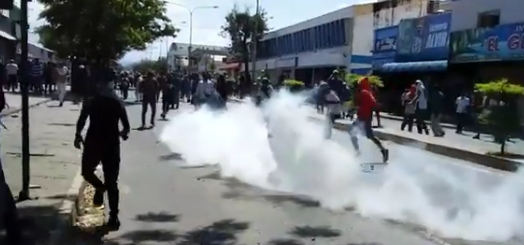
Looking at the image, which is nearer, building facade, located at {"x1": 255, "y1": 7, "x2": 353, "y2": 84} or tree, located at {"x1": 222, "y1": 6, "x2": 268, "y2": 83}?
building facade, located at {"x1": 255, "y1": 7, "x2": 353, "y2": 84}

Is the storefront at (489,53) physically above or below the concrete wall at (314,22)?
below

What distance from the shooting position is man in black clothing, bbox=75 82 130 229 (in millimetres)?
8414

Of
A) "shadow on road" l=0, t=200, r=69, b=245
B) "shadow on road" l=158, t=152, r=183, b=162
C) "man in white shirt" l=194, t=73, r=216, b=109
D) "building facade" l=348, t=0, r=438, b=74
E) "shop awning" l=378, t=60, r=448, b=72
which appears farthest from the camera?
"building facade" l=348, t=0, r=438, b=74

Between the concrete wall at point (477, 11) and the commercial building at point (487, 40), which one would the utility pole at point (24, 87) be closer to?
the commercial building at point (487, 40)

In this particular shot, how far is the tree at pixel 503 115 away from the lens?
18.5 metres

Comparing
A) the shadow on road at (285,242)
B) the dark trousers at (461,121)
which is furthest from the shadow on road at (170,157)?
the dark trousers at (461,121)

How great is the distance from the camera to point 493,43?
32.4m

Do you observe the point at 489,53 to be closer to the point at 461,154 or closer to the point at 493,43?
the point at 493,43

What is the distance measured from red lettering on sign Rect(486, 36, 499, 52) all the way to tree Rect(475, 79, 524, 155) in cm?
1257

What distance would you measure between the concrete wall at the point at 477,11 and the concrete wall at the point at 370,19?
35.2 ft

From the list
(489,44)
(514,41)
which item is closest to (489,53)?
(489,44)

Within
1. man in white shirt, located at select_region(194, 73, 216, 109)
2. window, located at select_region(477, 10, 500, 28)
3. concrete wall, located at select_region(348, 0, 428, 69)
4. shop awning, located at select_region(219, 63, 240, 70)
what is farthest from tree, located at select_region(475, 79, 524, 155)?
shop awning, located at select_region(219, 63, 240, 70)

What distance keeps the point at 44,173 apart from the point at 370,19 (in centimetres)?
4602

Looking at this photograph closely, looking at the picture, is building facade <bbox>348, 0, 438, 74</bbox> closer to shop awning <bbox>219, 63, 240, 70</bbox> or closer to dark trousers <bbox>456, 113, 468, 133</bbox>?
dark trousers <bbox>456, 113, 468, 133</bbox>
